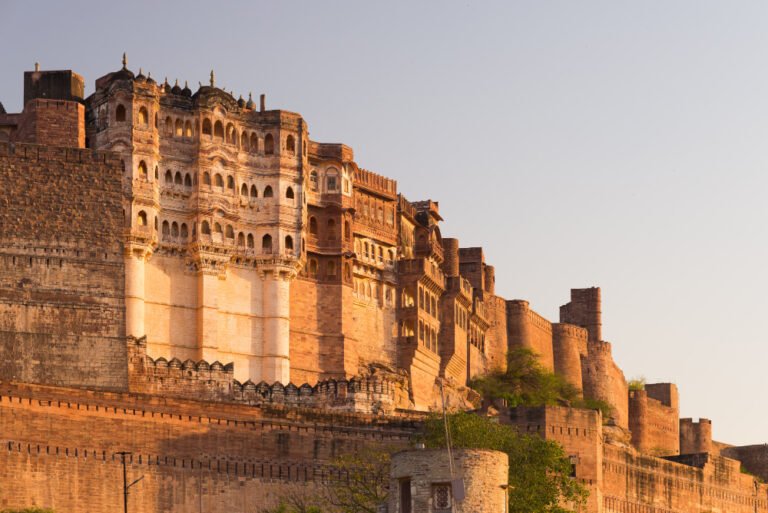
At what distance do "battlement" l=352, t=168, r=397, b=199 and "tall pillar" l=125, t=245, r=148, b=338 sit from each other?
12.3m

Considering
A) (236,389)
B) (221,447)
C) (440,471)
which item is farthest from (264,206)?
(440,471)

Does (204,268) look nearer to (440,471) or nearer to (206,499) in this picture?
(206,499)

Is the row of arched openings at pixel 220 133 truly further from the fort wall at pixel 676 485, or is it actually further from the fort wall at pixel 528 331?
the fort wall at pixel 528 331

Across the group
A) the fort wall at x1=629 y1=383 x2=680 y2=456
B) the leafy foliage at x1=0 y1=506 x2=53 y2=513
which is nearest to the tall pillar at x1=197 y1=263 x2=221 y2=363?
the leafy foliage at x1=0 y1=506 x2=53 y2=513

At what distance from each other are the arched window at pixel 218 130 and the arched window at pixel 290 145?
102 inches

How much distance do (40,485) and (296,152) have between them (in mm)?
21912

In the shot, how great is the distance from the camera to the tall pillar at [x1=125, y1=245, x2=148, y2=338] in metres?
66.8

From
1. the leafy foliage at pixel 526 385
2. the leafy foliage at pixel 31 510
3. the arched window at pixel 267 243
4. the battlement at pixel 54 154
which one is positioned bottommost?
the leafy foliage at pixel 31 510

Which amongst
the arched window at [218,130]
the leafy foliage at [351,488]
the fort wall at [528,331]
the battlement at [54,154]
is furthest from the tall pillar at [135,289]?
the fort wall at [528,331]

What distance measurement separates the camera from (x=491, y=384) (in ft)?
281

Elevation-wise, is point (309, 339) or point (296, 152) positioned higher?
point (296, 152)

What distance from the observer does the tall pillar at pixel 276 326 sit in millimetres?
70812

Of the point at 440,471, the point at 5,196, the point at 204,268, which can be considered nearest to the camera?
the point at 440,471

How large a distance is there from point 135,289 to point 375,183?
582 inches
